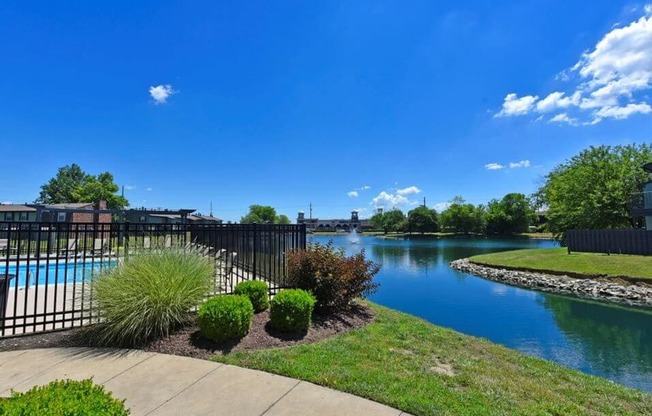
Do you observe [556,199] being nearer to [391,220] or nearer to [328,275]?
[328,275]

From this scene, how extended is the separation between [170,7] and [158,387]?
32.2 feet

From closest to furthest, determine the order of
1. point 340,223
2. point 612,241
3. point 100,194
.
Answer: point 612,241 → point 100,194 → point 340,223

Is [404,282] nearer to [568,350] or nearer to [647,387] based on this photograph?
[568,350]

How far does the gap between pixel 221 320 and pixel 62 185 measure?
87.8m

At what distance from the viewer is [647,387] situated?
19.7 feet

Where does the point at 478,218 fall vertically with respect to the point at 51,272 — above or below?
above

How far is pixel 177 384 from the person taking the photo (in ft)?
11.7

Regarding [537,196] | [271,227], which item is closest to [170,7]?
[271,227]

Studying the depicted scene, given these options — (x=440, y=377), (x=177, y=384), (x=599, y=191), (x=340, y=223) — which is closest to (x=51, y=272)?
(x=177, y=384)

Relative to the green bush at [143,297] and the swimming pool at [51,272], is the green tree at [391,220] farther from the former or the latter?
the green bush at [143,297]

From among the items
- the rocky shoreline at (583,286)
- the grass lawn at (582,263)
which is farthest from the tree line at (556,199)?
the rocky shoreline at (583,286)

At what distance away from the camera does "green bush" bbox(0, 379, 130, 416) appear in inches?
66.5

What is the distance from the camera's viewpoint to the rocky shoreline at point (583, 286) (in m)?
13.8

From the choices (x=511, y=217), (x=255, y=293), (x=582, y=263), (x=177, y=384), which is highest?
(x=511, y=217)
